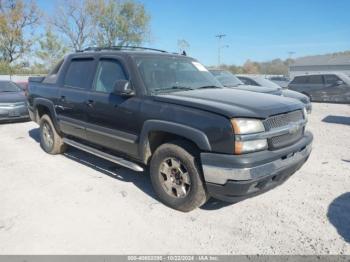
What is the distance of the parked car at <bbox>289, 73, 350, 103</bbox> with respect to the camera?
14031mm

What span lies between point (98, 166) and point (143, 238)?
8.20ft

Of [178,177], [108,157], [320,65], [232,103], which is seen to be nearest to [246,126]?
[232,103]

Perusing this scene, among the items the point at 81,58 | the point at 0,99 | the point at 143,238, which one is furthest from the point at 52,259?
the point at 0,99

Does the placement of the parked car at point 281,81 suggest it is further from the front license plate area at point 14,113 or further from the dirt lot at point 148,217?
the dirt lot at point 148,217

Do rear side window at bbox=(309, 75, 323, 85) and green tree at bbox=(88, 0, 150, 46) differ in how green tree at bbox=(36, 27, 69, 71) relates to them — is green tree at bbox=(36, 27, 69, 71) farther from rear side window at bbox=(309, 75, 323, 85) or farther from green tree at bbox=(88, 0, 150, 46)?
rear side window at bbox=(309, 75, 323, 85)

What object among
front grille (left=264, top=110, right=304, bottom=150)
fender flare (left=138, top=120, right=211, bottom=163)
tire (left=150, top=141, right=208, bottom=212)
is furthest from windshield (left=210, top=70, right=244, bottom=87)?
tire (left=150, top=141, right=208, bottom=212)

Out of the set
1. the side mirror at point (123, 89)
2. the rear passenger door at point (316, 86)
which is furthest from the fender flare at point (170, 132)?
the rear passenger door at point (316, 86)

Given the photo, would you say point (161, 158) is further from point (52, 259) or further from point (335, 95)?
point (335, 95)

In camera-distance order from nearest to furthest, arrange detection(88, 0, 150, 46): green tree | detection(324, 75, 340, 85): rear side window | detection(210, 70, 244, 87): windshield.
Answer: detection(210, 70, 244, 87): windshield < detection(324, 75, 340, 85): rear side window < detection(88, 0, 150, 46): green tree

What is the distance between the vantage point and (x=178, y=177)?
3676 mm

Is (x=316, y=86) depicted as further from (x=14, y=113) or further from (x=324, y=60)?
(x=324, y=60)

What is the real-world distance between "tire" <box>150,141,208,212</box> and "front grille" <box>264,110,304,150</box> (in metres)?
0.84

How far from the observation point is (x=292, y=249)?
2938 millimetres

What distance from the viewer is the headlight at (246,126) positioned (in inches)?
120
